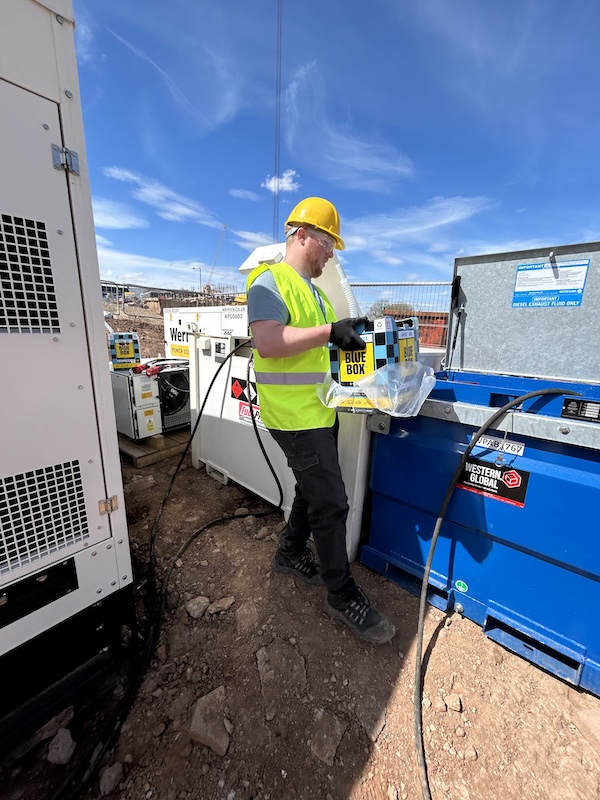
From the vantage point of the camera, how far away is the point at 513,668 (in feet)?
5.06

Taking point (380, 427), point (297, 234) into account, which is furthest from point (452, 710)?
point (297, 234)

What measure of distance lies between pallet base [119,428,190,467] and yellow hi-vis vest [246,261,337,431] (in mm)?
2312

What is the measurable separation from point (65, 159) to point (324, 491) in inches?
60.1

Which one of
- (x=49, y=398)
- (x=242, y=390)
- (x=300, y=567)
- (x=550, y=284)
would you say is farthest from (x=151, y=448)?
(x=550, y=284)

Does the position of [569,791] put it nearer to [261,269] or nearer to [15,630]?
[15,630]

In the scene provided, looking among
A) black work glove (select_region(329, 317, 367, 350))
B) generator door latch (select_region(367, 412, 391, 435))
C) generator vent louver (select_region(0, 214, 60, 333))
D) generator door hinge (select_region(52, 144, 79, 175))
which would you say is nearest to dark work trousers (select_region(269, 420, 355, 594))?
generator door latch (select_region(367, 412, 391, 435))

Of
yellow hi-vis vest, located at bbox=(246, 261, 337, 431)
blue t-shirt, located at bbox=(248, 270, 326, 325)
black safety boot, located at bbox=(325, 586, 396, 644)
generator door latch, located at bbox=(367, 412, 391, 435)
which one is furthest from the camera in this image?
generator door latch, located at bbox=(367, 412, 391, 435)

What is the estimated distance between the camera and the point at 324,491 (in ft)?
5.17

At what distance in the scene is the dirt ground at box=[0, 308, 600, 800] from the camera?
116 centimetres

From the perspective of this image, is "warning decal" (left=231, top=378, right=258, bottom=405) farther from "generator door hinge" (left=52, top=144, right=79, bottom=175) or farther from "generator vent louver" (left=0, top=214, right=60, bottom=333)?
"generator door hinge" (left=52, top=144, right=79, bottom=175)

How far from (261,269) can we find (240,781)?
1.91 meters

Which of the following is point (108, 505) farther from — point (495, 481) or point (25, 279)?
point (495, 481)

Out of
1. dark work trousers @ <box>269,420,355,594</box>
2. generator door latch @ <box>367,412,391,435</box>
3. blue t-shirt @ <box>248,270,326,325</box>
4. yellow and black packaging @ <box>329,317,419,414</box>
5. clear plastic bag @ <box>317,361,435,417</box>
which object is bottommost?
dark work trousers @ <box>269,420,355,594</box>

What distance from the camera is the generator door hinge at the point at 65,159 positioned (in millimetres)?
1010
